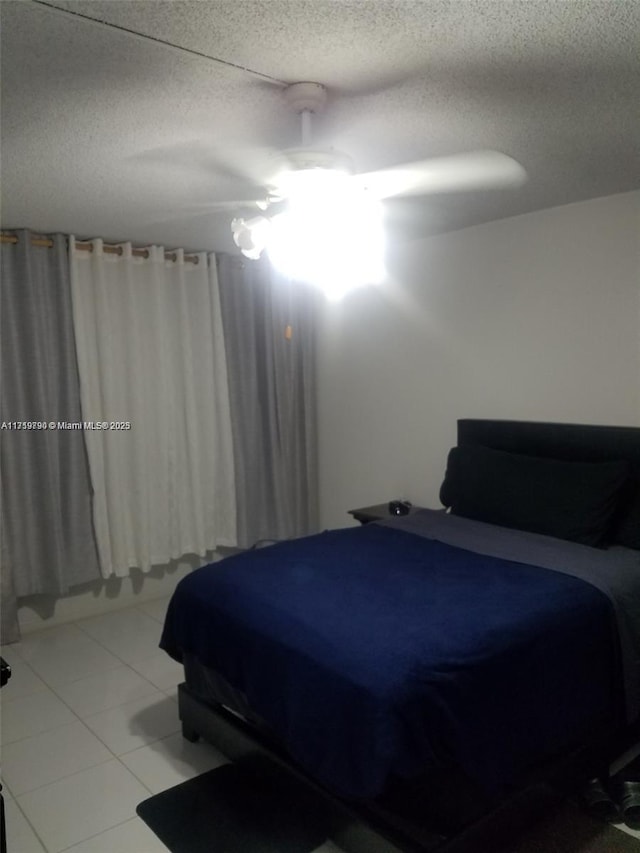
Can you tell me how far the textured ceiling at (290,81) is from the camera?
56.1 inches

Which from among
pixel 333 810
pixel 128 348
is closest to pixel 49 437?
pixel 128 348

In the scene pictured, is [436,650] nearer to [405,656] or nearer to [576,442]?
[405,656]

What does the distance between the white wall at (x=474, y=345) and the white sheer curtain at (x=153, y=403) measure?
90 cm

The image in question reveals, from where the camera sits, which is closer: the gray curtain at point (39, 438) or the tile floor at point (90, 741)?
the tile floor at point (90, 741)

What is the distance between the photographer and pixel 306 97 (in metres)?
1.79

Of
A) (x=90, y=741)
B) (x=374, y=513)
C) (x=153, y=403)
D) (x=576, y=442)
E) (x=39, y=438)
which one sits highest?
(x=153, y=403)

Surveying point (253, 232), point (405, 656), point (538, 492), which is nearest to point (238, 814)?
point (405, 656)

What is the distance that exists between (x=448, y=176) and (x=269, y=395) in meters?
2.17

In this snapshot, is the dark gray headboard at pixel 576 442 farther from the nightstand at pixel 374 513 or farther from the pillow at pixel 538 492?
the nightstand at pixel 374 513

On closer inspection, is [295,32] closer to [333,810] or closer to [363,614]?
[363,614]

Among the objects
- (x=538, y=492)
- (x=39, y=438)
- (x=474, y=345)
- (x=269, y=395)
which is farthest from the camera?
(x=269, y=395)

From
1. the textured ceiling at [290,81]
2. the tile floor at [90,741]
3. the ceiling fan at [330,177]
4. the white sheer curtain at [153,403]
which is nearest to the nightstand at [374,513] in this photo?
the white sheer curtain at [153,403]

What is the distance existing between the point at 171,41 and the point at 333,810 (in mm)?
2220

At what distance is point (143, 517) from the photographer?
3.94 m
